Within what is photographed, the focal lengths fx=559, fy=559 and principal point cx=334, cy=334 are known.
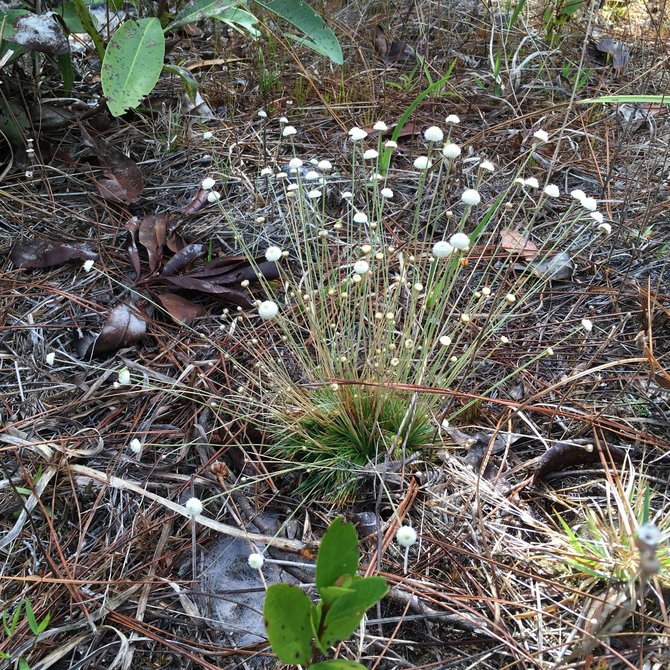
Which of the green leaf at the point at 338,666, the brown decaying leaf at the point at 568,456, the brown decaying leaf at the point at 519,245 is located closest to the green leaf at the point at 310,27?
the brown decaying leaf at the point at 519,245

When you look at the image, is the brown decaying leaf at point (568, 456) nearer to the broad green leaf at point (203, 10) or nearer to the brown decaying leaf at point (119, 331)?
the brown decaying leaf at point (119, 331)

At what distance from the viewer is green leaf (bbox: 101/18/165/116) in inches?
78.0

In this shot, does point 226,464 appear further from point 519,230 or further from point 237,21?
point 237,21

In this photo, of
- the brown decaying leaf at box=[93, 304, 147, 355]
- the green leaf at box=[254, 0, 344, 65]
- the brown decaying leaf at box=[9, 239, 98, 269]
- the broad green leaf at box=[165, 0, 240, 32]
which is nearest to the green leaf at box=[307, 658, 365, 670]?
the brown decaying leaf at box=[93, 304, 147, 355]

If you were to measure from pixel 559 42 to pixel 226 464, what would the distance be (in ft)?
9.39

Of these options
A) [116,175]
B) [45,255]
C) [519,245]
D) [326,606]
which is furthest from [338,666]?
[116,175]

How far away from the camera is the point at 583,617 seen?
93 cm

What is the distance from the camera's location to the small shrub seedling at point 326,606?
2.61 feet

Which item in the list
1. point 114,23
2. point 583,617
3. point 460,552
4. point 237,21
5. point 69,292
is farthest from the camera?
point 114,23

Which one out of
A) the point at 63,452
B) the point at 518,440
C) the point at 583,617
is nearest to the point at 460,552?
the point at 583,617

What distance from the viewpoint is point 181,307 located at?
1.77 meters

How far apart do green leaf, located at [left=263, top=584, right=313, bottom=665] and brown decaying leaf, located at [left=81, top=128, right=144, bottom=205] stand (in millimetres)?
1723

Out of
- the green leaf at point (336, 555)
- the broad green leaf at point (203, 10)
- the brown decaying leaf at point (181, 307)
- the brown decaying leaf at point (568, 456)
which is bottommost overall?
the brown decaying leaf at point (568, 456)

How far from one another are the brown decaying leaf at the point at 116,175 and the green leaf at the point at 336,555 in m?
1.70
